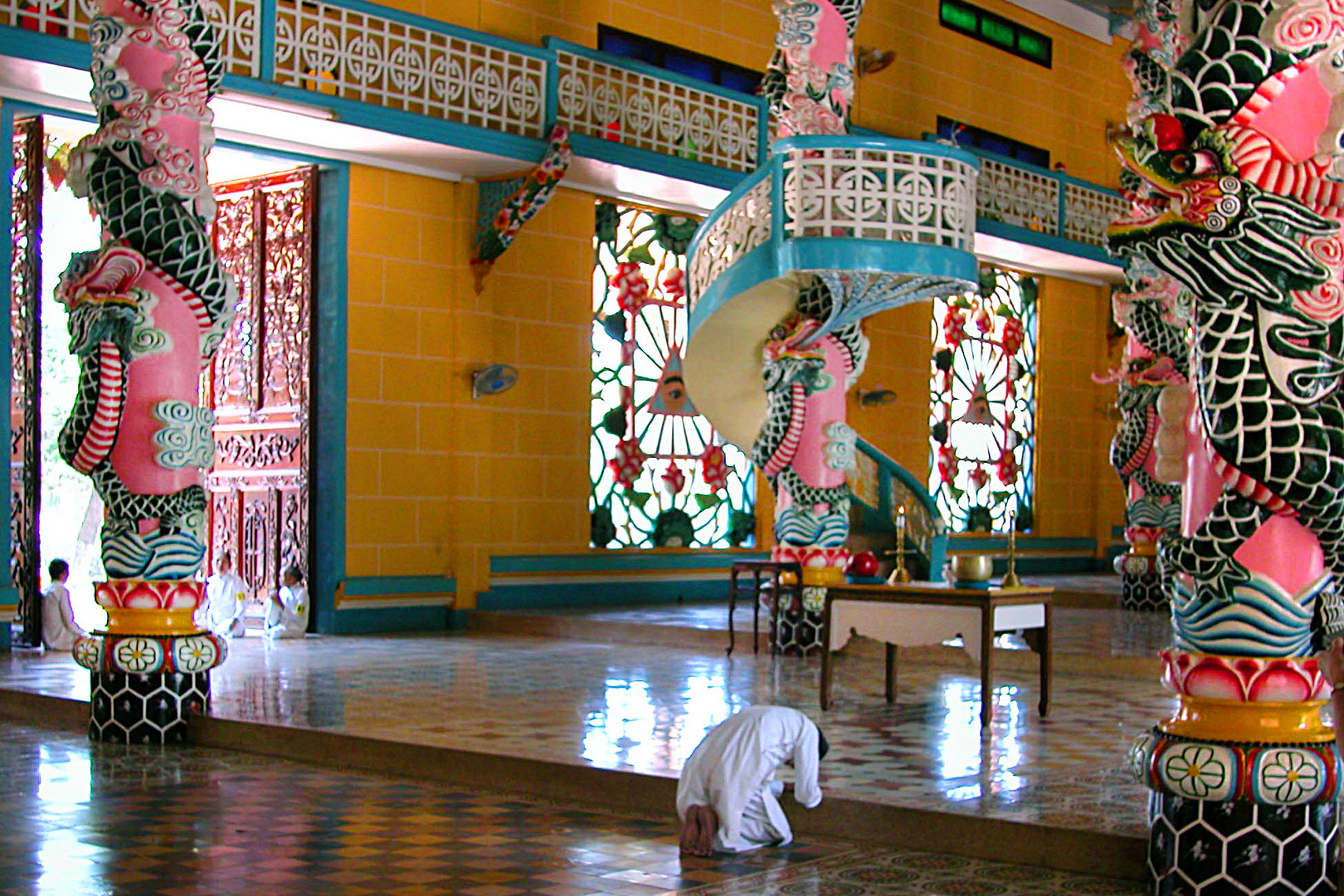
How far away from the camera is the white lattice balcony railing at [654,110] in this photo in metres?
13.7

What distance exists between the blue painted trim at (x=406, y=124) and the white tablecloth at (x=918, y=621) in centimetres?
552

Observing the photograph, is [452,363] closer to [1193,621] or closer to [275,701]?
[275,701]

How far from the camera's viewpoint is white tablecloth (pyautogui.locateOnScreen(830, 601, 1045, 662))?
829cm

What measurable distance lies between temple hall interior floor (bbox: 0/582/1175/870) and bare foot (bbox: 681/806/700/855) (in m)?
0.67

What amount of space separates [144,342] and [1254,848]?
551 centimetres

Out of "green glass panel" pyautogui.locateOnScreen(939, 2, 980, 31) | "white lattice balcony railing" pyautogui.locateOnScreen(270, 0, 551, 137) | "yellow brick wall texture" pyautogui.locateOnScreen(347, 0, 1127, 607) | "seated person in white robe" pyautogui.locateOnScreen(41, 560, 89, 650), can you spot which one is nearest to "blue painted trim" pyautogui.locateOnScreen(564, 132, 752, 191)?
"white lattice balcony railing" pyautogui.locateOnScreen(270, 0, 551, 137)

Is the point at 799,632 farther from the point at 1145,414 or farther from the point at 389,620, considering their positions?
the point at 1145,414

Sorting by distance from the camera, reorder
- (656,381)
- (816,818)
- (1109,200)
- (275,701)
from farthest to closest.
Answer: (1109,200) < (656,381) < (275,701) < (816,818)

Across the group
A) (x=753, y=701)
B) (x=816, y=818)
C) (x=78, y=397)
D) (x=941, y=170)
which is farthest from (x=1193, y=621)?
(x=941, y=170)

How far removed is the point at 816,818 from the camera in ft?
20.2

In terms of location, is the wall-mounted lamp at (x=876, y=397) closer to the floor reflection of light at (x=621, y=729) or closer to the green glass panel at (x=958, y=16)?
the green glass panel at (x=958, y=16)

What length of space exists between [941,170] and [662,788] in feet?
18.1

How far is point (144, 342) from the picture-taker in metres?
7.94

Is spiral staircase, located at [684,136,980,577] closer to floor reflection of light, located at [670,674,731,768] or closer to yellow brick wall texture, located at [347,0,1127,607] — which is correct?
floor reflection of light, located at [670,674,731,768]
